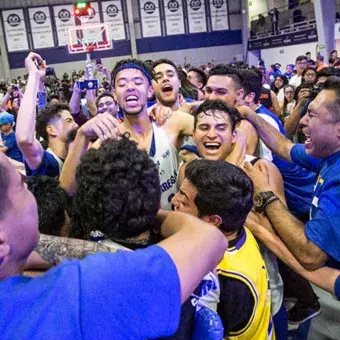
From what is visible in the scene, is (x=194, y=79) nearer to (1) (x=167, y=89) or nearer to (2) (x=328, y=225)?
(1) (x=167, y=89)

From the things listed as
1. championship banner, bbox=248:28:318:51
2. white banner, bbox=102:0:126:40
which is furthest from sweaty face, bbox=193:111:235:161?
white banner, bbox=102:0:126:40

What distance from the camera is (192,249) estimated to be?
37.8 inches

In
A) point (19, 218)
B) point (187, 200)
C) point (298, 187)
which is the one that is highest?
point (19, 218)

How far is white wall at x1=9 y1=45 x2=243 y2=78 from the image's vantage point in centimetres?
2220

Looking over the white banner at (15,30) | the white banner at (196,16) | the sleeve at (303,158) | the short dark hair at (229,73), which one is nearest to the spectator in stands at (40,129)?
the short dark hair at (229,73)

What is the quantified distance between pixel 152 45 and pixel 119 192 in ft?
74.1

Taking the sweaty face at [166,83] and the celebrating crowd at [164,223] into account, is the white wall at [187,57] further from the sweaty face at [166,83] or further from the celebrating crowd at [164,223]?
the celebrating crowd at [164,223]

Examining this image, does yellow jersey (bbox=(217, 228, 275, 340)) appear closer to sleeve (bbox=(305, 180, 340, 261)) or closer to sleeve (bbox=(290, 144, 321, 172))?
sleeve (bbox=(305, 180, 340, 261))

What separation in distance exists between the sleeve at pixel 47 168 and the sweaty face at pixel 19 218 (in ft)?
6.21

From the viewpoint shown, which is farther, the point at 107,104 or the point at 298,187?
the point at 107,104

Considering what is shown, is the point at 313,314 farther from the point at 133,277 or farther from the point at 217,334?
the point at 133,277

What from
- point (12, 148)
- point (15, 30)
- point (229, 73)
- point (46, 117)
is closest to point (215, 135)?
point (229, 73)

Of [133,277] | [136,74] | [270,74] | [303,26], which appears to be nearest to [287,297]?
[136,74]

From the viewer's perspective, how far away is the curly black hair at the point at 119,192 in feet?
3.94
